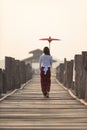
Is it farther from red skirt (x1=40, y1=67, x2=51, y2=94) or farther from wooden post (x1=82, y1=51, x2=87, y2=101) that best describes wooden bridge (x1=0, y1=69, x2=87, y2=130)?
red skirt (x1=40, y1=67, x2=51, y2=94)

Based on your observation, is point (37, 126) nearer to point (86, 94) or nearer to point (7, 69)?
point (86, 94)

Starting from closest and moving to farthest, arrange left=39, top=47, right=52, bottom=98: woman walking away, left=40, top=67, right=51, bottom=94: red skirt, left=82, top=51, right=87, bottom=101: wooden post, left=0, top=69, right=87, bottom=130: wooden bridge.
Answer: left=0, top=69, right=87, bottom=130: wooden bridge
left=82, top=51, right=87, bottom=101: wooden post
left=39, top=47, right=52, bottom=98: woman walking away
left=40, top=67, right=51, bottom=94: red skirt

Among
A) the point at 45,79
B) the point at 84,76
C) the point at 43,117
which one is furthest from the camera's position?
the point at 45,79

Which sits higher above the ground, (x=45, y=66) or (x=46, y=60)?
(x=46, y=60)

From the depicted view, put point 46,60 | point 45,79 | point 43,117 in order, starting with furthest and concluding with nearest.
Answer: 1. point 45,79
2. point 46,60
3. point 43,117

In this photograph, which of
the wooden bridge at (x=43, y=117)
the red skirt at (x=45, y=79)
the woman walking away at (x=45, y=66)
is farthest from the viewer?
the red skirt at (x=45, y=79)

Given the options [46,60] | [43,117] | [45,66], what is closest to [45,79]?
[45,66]

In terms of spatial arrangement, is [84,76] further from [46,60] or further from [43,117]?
[43,117]

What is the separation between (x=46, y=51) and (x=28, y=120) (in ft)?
21.9

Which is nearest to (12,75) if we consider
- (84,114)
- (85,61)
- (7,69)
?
(7,69)

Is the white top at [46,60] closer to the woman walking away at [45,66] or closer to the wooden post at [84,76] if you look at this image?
the woman walking away at [45,66]

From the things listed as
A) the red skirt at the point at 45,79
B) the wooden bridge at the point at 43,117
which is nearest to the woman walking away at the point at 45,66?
the red skirt at the point at 45,79

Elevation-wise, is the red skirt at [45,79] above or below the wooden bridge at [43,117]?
above

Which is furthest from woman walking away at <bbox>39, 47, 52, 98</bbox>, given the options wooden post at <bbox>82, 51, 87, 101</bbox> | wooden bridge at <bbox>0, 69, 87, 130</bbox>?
wooden bridge at <bbox>0, 69, 87, 130</bbox>
